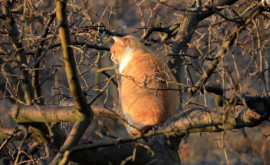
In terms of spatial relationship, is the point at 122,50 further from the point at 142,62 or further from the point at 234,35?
the point at 234,35

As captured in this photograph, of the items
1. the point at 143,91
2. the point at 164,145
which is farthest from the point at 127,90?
the point at 164,145

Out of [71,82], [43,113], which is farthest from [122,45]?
[71,82]

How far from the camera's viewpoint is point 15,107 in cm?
285

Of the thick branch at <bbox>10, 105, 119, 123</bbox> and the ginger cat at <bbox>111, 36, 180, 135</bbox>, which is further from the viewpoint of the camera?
the ginger cat at <bbox>111, 36, 180, 135</bbox>

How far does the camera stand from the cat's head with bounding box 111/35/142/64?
455 cm

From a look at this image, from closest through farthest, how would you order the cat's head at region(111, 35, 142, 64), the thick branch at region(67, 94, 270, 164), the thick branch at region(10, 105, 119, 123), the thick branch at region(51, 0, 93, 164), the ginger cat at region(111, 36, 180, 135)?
the thick branch at region(51, 0, 93, 164) → the thick branch at region(67, 94, 270, 164) → the thick branch at region(10, 105, 119, 123) → the ginger cat at region(111, 36, 180, 135) → the cat's head at region(111, 35, 142, 64)

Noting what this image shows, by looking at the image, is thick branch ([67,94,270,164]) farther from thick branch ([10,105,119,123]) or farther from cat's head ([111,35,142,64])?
cat's head ([111,35,142,64])

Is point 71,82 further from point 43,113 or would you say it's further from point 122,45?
point 122,45

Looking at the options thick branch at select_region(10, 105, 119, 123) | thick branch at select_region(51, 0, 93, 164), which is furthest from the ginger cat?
thick branch at select_region(51, 0, 93, 164)

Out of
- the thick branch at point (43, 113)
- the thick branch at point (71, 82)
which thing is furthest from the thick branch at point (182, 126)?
the thick branch at point (43, 113)

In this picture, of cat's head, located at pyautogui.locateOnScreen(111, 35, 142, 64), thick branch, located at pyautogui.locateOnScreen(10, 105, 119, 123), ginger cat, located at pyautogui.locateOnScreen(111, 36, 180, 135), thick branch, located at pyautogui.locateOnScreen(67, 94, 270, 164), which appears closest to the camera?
thick branch, located at pyautogui.locateOnScreen(67, 94, 270, 164)

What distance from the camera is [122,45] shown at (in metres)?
4.74

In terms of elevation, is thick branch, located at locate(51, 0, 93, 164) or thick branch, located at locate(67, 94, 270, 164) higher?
thick branch, located at locate(51, 0, 93, 164)

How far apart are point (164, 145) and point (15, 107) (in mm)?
1336
